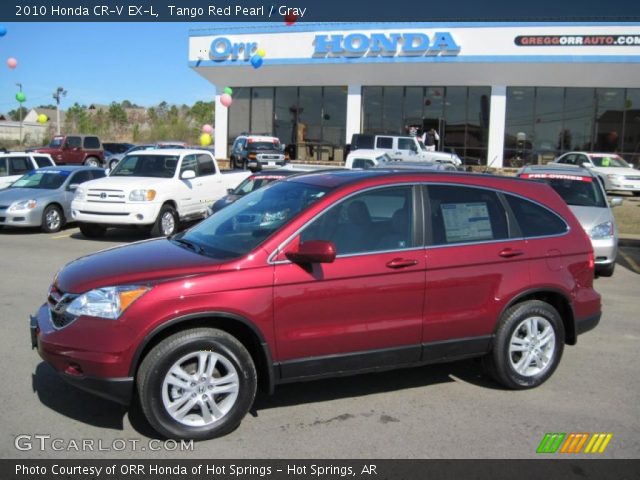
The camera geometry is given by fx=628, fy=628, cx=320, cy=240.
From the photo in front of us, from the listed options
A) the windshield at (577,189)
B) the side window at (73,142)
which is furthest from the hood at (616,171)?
the side window at (73,142)

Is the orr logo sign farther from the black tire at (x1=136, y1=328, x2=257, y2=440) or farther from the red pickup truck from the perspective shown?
the black tire at (x1=136, y1=328, x2=257, y2=440)

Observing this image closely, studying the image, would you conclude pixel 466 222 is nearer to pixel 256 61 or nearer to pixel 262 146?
pixel 262 146

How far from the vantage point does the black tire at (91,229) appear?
43.2 feet

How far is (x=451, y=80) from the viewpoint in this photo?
30438mm

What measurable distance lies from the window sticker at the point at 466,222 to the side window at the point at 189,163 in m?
9.65

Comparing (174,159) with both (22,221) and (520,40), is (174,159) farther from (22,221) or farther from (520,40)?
(520,40)

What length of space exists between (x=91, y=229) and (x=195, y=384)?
33.2 ft

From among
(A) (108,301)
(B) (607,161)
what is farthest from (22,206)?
(B) (607,161)

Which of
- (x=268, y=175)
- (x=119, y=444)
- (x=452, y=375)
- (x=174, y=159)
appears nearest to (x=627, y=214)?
(x=268, y=175)

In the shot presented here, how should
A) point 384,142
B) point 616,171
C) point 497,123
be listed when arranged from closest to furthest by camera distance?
point 616,171, point 384,142, point 497,123

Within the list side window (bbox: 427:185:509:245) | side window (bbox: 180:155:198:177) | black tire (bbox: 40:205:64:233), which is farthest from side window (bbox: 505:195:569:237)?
black tire (bbox: 40:205:64:233)

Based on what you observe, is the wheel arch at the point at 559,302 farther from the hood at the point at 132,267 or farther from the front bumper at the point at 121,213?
the front bumper at the point at 121,213
